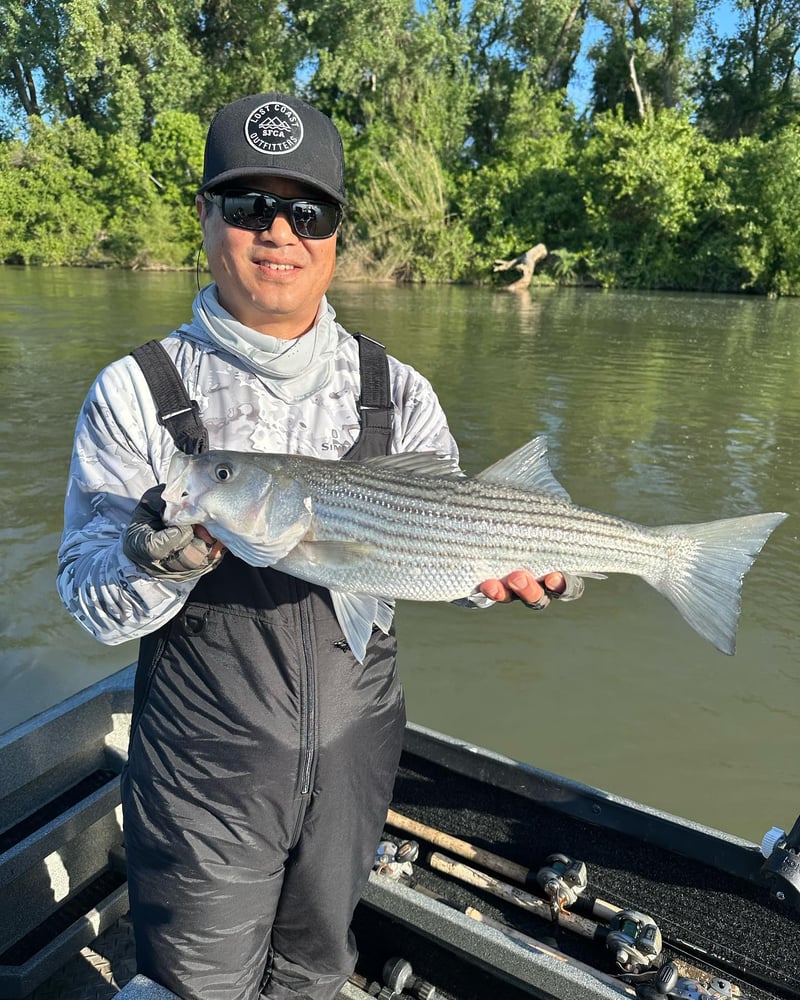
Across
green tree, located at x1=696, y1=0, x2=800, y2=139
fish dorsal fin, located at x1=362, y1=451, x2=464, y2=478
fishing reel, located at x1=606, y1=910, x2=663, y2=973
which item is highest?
green tree, located at x1=696, y1=0, x2=800, y2=139

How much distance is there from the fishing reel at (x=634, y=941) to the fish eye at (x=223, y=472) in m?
2.48

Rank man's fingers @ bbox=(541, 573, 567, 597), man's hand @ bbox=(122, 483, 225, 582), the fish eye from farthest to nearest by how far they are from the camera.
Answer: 1. man's fingers @ bbox=(541, 573, 567, 597)
2. the fish eye
3. man's hand @ bbox=(122, 483, 225, 582)

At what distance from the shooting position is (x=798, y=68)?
48.8 meters

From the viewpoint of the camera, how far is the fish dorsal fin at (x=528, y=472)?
3.08m

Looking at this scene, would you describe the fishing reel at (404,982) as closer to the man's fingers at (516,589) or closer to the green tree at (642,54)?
the man's fingers at (516,589)

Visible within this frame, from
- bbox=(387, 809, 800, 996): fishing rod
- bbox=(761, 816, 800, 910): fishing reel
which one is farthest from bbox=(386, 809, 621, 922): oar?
bbox=(761, 816, 800, 910): fishing reel

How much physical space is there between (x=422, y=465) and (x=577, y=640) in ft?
15.4

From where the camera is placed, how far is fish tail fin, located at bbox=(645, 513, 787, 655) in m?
3.12

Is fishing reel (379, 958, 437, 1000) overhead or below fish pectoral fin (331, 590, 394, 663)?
below

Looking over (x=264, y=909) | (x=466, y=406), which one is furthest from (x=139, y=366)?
(x=466, y=406)

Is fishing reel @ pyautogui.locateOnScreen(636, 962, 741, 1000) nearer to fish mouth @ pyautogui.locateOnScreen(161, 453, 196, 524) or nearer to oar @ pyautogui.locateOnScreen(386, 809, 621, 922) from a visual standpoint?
oar @ pyautogui.locateOnScreen(386, 809, 621, 922)

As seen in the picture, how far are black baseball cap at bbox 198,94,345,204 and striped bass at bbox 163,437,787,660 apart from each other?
3.34ft

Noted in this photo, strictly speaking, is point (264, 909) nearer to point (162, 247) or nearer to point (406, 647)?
point (406, 647)

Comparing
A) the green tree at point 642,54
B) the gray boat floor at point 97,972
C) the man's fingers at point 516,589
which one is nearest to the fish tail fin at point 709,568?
the man's fingers at point 516,589
